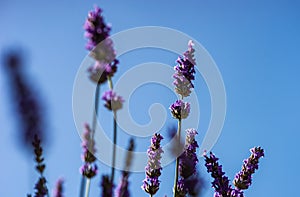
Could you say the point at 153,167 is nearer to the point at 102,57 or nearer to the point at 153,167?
the point at 153,167

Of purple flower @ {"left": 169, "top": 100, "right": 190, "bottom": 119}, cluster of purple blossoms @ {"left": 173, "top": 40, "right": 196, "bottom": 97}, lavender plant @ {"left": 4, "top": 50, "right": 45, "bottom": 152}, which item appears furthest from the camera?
cluster of purple blossoms @ {"left": 173, "top": 40, "right": 196, "bottom": 97}

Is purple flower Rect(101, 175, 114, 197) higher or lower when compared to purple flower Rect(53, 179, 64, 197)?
lower

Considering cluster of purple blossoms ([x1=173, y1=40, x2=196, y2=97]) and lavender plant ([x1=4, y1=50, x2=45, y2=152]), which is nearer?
lavender plant ([x1=4, y1=50, x2=45, y2=152])

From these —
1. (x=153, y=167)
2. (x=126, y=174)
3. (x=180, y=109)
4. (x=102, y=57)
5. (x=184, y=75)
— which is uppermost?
(x=184, y=75)

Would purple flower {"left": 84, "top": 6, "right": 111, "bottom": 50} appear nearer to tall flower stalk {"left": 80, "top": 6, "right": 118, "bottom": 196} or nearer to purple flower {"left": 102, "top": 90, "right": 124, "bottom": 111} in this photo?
tall flower stalk {"left": 80, "top": 6, "right": 118, "bottom": 196}

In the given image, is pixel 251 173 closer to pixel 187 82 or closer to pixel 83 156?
pixel 187 82

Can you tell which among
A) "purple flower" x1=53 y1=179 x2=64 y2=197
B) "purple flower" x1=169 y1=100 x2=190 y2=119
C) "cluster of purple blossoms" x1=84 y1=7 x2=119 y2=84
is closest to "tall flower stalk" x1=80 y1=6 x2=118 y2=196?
"cluster of purple blossoms" x1=84 y1=7 x2=119 y2=84

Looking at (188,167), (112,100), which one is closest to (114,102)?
(112,100)
